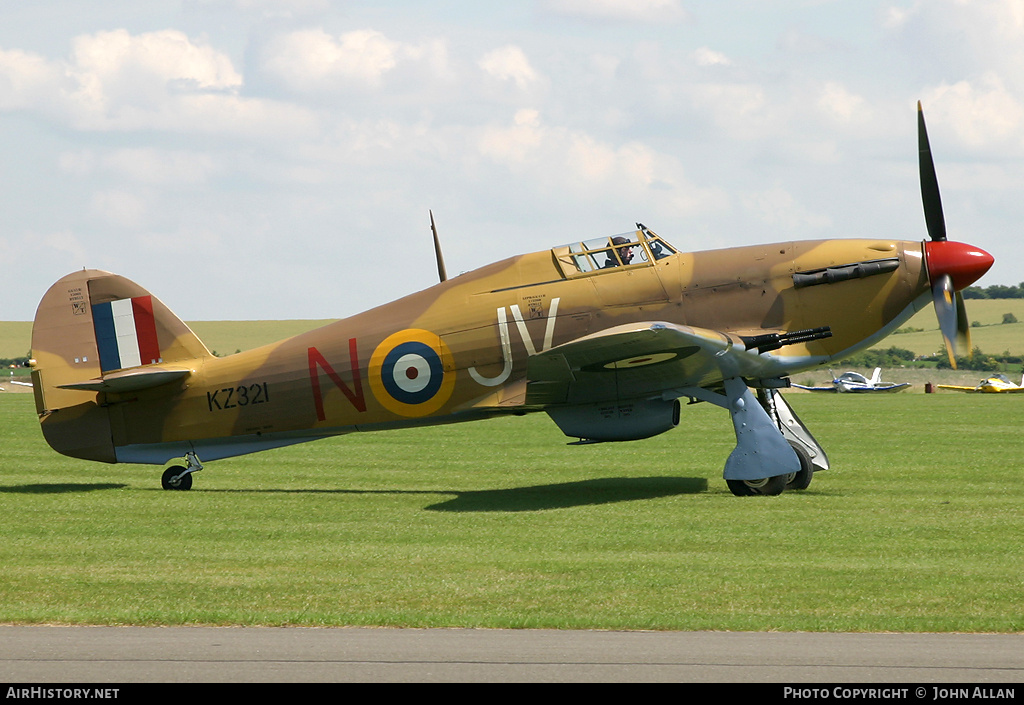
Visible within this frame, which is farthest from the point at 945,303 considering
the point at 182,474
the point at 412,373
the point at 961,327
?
the point at 182,474

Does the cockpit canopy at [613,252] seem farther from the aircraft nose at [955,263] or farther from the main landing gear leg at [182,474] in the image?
the main landing gear leg at [182,474]

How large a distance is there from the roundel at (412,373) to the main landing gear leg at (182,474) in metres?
3.21

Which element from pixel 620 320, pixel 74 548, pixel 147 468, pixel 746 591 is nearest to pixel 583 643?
pixel 746 591

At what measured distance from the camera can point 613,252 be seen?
14.9m

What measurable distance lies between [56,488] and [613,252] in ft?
29.9

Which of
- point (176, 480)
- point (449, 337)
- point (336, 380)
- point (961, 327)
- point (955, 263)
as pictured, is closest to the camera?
point (955, 263)

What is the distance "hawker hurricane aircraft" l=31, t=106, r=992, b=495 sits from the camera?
46.2ft

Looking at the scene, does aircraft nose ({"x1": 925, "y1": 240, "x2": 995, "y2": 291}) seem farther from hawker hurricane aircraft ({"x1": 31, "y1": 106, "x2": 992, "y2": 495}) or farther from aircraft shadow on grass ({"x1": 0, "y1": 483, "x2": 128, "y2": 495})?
aircraft shadow on grass ({"x1": 0, "y1": 483, "x2": 128, "y2": 495})

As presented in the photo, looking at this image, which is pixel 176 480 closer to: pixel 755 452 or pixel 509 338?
pixel 509 338

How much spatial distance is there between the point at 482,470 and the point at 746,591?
440 inches

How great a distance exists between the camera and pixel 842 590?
27.1 feet

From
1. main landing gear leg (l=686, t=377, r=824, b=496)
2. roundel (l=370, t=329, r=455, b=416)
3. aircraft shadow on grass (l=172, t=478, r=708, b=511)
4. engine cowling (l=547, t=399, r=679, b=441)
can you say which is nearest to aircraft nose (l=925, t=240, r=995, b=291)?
A: main landing gear leg (l=686, t=377, r=824, b=496)

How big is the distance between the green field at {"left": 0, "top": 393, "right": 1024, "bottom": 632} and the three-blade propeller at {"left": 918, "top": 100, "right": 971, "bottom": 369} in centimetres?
208

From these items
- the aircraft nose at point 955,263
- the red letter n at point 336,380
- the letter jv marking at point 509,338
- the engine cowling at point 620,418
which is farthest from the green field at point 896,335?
the aircraft nose at point 955,263
